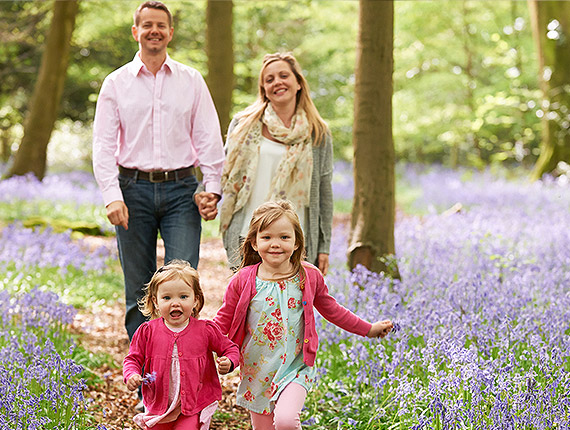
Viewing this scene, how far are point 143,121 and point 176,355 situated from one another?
170cm

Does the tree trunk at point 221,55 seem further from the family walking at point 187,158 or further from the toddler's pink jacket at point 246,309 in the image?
the toddler's pink jacket at point 246,309

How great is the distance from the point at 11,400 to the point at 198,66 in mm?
10010

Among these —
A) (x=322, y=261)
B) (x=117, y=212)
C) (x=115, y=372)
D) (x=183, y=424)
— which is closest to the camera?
(x=183, y=424)

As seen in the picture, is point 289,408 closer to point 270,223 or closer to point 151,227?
point 270,223

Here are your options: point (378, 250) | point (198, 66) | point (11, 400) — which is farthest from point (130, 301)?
point (198, 66)

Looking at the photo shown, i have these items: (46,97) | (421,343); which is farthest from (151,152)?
(46,97)

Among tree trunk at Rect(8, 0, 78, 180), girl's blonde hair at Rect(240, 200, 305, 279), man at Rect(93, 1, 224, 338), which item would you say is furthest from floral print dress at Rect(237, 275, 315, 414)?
tree trunk at Rect(8, 0, 78, 180)

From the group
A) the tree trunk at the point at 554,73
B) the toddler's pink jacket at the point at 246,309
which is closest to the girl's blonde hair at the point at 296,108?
the toddler's pink jacket at the point at 246,309

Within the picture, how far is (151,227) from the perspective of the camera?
421 cm

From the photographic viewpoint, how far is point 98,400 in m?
4.40

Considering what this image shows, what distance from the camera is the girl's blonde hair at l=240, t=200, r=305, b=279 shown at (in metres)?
3.15

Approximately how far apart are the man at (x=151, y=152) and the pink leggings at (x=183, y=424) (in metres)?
1.26

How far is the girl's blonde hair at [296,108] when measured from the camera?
416cm

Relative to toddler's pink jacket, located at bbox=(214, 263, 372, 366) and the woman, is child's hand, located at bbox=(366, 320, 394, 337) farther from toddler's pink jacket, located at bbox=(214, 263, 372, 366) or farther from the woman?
the woman
